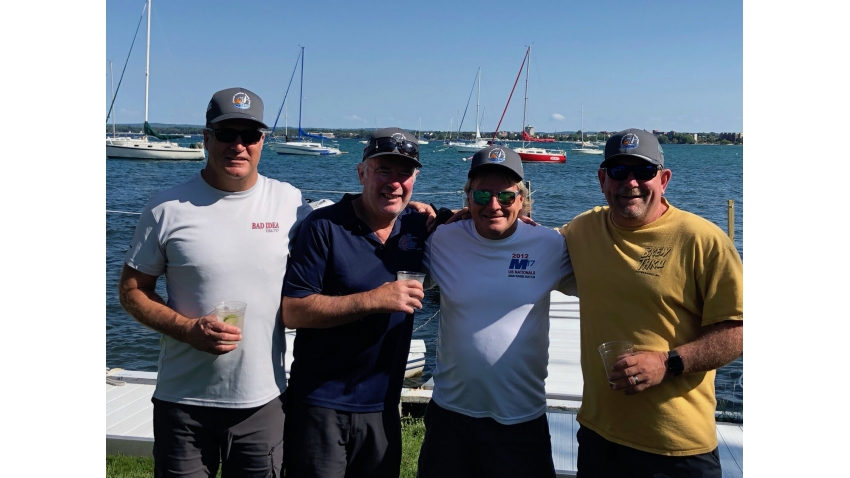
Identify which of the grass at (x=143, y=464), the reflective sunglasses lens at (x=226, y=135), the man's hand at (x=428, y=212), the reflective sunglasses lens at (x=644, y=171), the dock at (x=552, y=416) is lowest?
the grass at (x=143, y=464)

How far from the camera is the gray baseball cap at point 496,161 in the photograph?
334 cm

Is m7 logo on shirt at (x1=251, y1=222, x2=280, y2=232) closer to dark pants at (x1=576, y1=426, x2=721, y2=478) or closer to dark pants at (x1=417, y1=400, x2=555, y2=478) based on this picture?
dark pants at (x1=417, y1=400, x2=555, y2=478)

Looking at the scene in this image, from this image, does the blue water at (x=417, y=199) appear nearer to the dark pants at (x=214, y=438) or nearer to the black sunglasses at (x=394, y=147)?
the black sunglasses at (x=394, y=147)

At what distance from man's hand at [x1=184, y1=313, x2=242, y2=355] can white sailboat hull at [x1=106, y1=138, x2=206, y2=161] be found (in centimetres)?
6058

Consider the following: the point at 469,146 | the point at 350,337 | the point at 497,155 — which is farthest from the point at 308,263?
the point at 469,146

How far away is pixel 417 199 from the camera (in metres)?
36.7

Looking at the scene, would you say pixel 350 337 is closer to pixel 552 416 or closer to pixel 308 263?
pixel 308 263

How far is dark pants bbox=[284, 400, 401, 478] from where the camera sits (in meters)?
3.28

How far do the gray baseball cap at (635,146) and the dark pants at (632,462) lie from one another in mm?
1393

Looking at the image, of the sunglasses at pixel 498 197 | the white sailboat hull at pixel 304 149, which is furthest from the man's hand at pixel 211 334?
the white sailboat hull at pixel 304 149

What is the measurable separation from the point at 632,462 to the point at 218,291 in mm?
2186
